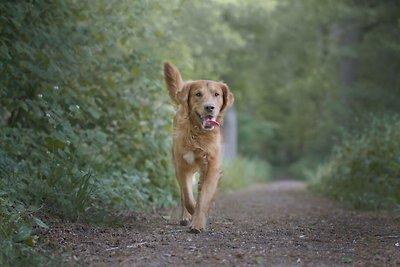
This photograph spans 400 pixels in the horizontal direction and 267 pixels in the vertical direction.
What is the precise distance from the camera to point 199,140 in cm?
534

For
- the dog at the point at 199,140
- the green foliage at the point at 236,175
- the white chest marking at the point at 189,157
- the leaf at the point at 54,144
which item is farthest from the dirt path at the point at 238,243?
the green foliage at the point at 236,175

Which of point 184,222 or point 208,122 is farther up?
point 208,122

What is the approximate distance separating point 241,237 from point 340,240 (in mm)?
802

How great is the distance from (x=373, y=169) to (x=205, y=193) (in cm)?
400

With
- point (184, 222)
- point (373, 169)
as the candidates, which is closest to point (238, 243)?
point (184, 222)

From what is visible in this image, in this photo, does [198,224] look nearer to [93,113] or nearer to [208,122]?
[208,122]

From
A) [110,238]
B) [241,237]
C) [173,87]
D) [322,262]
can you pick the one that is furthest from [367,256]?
[173,87]

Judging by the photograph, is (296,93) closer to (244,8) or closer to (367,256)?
(244,8)

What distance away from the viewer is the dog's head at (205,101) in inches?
208

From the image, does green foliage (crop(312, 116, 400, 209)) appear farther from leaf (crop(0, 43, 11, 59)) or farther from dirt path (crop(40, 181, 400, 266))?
leaf (crop(0, 43, 11, 59))

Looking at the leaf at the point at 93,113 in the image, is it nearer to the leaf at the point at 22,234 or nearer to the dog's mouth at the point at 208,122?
the dog's mouth at the point at 208,122

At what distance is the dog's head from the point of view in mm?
5293

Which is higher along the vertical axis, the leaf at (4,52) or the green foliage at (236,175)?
the leaf at (4,52)

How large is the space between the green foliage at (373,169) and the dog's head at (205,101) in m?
2.92
